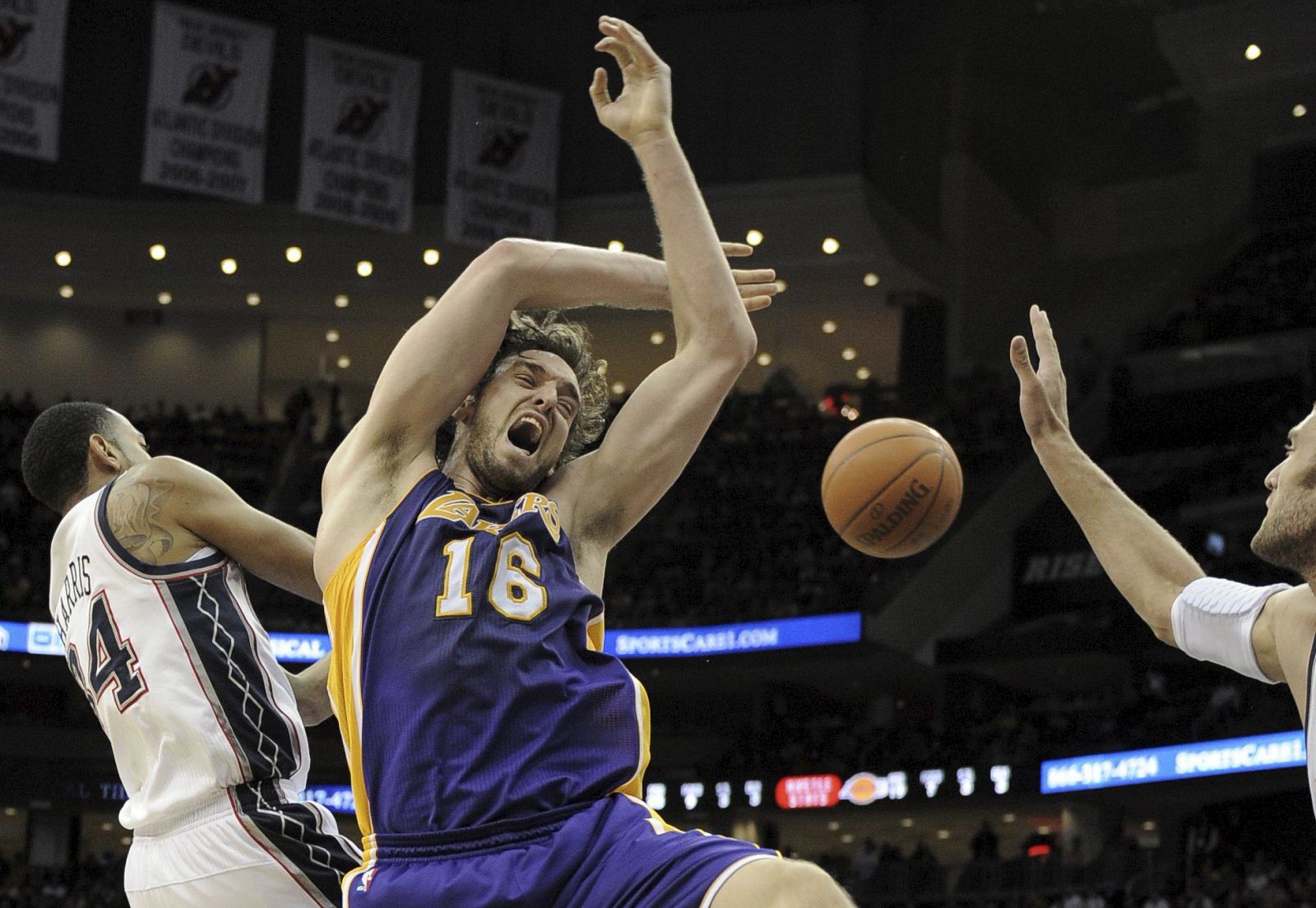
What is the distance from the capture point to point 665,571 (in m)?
26.6

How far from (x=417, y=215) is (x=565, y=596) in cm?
2702

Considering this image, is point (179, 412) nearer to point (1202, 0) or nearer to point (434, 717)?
point (1202, 0)

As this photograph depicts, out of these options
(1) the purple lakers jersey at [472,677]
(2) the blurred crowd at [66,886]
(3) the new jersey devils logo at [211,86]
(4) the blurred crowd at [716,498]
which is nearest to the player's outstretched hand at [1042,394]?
(1) the purple lakers jersey at [472,677]

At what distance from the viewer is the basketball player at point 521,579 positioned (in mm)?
2740

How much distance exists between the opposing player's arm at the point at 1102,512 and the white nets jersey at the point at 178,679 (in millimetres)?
1881

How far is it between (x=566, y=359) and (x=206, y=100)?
20.7 meters

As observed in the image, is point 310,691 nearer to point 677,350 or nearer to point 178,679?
point 178,679

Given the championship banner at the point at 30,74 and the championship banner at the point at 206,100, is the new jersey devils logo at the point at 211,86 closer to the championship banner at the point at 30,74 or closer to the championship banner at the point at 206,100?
the championship banner at the point at 206,100

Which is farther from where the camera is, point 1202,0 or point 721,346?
point 1202,0

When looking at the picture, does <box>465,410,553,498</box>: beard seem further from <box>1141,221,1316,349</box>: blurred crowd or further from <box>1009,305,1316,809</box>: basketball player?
<box>1141,221,1316,349</box>: blurred crowd

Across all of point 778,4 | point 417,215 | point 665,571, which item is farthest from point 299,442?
point 778,4

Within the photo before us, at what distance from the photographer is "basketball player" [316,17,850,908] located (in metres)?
2.74

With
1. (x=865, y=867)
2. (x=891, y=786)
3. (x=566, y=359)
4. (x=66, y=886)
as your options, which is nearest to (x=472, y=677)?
(x=566, y=359)

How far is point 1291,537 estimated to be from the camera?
3.35 m
